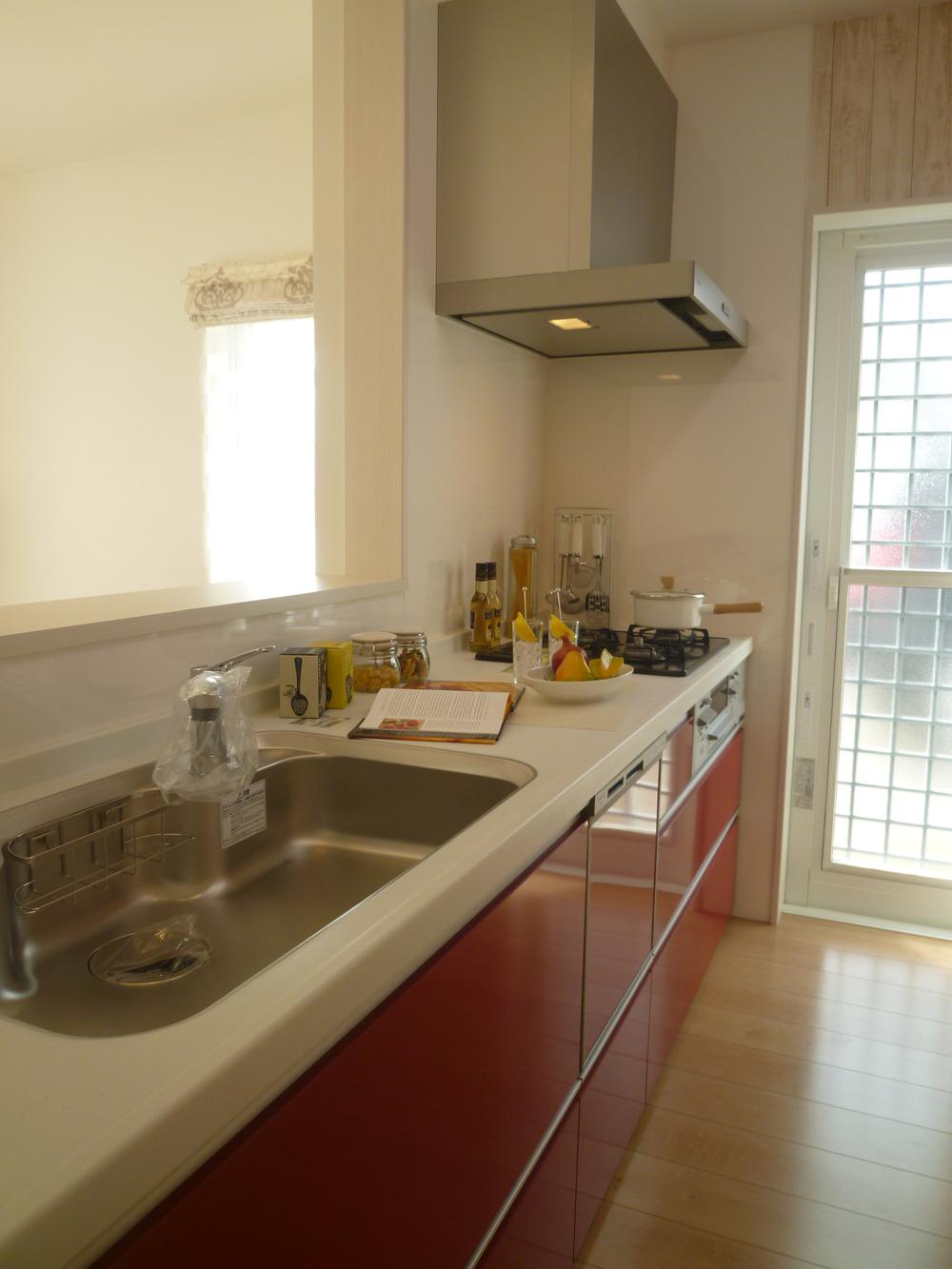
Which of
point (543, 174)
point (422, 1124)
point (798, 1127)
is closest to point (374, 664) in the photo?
point (422, 1124)

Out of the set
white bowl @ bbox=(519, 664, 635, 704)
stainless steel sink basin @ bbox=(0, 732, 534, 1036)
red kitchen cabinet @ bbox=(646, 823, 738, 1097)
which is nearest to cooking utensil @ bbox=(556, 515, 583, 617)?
red kitchen cabinet @ bbox=(646, 823, 738, 1097)

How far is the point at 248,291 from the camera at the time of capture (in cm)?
392

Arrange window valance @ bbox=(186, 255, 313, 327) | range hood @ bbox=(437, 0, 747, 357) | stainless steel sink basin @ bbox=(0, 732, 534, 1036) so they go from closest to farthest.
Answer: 1. stainless steel sink basin @ bbox=(0, 732, 534, 1036)
2. range hood @ bbox=(437, 0, 747, 357)
3. window valance @ bbox=(186, 255, 313, 327)

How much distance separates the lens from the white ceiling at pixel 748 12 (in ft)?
8.63

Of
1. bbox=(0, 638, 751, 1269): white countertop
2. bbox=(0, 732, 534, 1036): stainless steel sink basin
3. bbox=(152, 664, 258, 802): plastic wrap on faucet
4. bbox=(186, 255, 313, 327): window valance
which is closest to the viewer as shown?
bbox=(0, 638, 751, 1269): white countertop

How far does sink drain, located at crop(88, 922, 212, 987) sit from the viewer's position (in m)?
1.05

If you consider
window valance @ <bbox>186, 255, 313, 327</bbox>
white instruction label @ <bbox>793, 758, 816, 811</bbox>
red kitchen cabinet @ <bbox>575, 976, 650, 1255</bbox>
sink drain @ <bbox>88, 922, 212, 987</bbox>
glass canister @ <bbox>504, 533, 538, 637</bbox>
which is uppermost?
window valance @ <bbox>186, 255, 313, 327</bbox>

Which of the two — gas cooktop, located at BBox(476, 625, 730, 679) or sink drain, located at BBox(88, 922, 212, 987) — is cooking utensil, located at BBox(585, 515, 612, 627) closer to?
gas cooktop, located at BBox(476, 625, 730, 679)

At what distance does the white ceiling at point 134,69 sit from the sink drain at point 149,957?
9.54ft

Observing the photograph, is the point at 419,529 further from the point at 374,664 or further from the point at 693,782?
the point at 693,782

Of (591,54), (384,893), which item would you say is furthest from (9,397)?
(384,893)

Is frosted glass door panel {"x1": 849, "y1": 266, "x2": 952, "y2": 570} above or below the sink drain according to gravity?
above

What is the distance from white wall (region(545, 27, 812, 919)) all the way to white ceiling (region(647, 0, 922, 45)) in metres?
0.05

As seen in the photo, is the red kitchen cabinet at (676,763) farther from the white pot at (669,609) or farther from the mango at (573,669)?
the white pot at (669,609)
